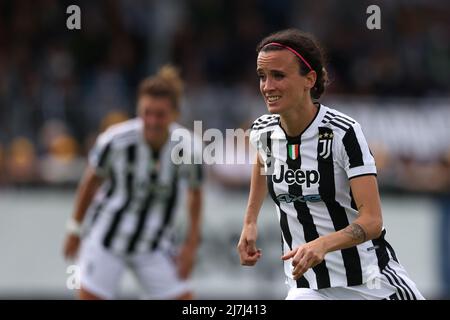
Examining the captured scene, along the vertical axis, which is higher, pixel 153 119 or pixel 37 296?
pixel 153 119

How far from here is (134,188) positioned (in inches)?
328

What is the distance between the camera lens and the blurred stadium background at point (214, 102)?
490 inches

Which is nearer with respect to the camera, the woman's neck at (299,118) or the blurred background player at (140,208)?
the woman's neck at (299,118)

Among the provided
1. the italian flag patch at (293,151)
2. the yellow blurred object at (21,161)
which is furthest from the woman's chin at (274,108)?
the yellow blurred object at (21,161)

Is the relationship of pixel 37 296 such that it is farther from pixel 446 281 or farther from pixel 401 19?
pixel 401 19

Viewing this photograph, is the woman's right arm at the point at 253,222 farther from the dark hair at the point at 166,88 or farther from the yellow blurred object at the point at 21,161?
the yellow blurred object at the point at 21,161

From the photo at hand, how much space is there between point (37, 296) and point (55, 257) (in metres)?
0.51

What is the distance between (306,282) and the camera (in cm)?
549

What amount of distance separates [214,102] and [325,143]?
10057 mm

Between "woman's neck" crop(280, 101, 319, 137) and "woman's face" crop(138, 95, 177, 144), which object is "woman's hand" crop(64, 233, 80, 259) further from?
"woman's neck" crop(280, 101, 319, 137)

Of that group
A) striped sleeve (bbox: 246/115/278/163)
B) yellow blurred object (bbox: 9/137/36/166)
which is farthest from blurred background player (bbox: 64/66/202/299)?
yellow blurred object (bbox: 9/137/36/166)
